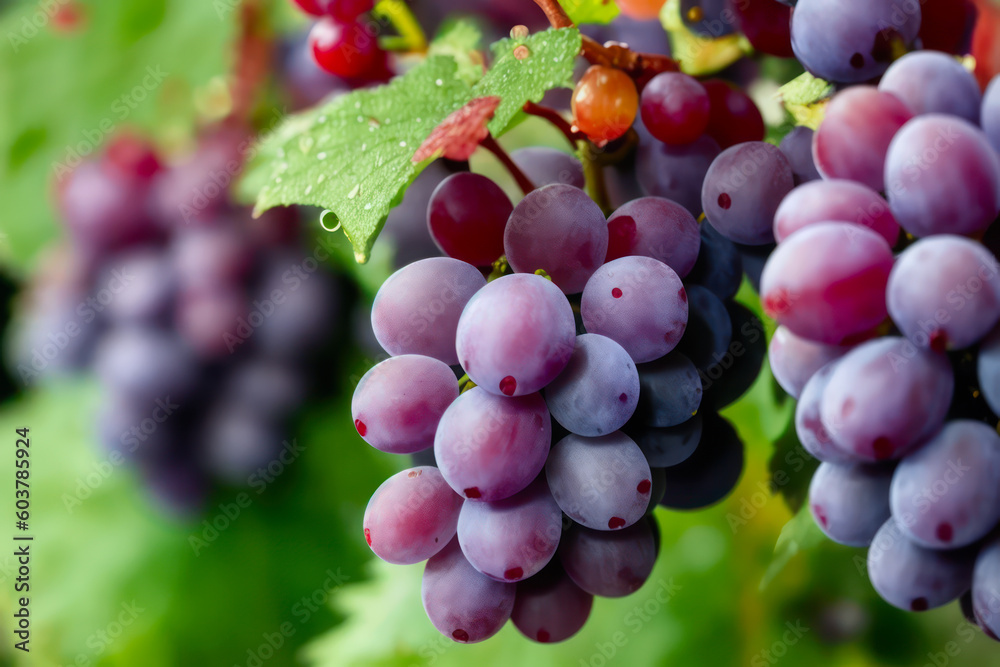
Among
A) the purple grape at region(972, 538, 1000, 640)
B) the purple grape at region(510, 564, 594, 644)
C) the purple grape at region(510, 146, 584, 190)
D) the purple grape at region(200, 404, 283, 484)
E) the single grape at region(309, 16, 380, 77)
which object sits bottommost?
the purple grape at region(200, 404, 283, 484)

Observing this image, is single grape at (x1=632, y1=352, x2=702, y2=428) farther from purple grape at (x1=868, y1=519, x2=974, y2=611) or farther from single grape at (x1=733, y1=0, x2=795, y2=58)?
single grape at (x1=733, y1=0, x2=795, y2=58)

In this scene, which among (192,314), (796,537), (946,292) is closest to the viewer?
(946,292)

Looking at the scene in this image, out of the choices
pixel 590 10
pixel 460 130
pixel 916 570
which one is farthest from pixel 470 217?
pixel 916 570

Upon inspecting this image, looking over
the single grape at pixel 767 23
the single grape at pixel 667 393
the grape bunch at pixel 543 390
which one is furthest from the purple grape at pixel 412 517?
the single grape at pixel 767 23

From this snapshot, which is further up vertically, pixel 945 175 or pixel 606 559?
pixel 945 175

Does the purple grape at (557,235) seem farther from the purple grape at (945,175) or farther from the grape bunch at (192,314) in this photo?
the grape bunch at (192,314)

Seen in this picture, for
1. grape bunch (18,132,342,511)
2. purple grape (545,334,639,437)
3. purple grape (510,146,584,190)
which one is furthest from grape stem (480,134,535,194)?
grape bunch (18,132,342,511)

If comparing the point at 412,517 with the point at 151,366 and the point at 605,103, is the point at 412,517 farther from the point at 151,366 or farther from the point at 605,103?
the point at 151,366

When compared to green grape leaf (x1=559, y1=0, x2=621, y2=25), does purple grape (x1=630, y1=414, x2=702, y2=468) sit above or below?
below
